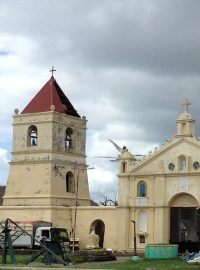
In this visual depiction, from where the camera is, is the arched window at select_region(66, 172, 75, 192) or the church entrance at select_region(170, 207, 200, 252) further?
the arched window at select_region(66, 172, 75, 192)

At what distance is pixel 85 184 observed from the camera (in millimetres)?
70750

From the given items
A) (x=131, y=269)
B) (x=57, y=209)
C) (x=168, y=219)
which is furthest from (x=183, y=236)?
(x=131, y=269)

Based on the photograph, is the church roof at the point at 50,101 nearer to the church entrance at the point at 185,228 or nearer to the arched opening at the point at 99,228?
the arched opening at the point at 99,228

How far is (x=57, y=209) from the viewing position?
66312 millimetres

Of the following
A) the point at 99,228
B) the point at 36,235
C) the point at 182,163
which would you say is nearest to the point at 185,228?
the point at 99,228

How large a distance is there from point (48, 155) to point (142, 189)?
8.99 metres

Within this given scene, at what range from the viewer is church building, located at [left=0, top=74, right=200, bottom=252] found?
63.0 metres

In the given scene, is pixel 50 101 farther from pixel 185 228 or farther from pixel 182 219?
pixel 185 228

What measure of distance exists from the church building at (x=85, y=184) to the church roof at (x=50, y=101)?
11 centimetres

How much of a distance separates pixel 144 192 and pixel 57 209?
315 inches

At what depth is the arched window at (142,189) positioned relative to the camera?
64688mm

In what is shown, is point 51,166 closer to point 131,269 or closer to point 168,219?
point 168,219

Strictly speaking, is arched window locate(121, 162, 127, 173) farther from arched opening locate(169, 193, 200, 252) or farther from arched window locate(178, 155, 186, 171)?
arched opening locate(169, 193, 200, 252)

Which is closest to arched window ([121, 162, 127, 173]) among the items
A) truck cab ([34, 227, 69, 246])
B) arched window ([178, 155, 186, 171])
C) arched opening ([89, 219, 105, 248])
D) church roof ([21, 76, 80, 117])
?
arched opening ([89, 219, 105, 248])
